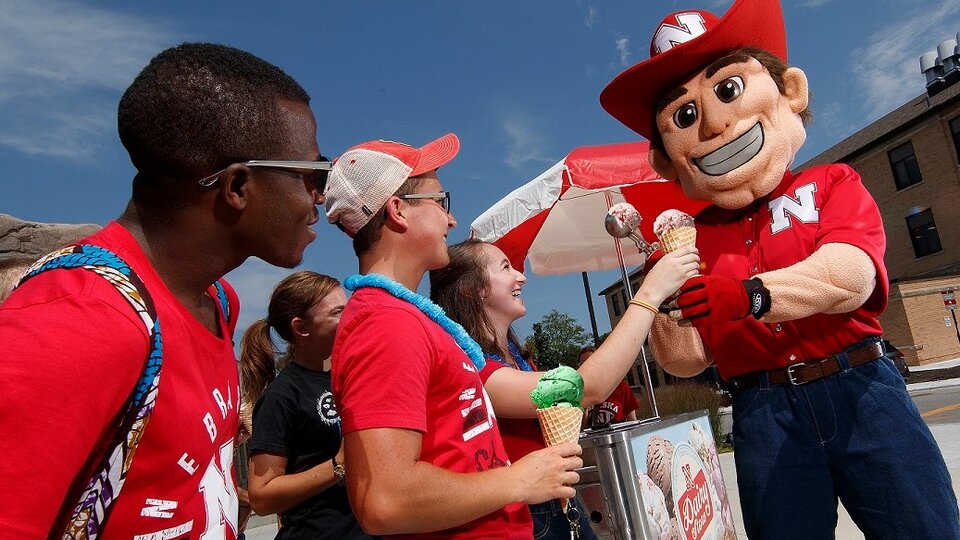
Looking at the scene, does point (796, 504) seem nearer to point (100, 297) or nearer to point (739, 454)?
point (739, 454)

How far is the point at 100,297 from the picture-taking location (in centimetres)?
100

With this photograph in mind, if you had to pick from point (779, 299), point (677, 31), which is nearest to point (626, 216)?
point (779, 299)

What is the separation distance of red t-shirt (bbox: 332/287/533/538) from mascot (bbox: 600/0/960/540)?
2.87ft

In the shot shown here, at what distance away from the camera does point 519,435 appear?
2.66m

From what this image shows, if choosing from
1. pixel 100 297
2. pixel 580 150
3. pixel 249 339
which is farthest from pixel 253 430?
pixel 580 150

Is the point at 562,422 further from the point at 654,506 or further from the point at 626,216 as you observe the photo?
the point at 654,506

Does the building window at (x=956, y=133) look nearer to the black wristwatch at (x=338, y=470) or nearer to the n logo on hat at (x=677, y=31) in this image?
the n logo on hat at (x=677, y=31)

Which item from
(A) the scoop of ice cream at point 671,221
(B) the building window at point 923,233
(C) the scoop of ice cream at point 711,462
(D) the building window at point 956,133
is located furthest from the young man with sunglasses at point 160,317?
(B) the building window at point 923,233

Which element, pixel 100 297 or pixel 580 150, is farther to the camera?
pixel 580 150

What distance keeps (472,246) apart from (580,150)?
2.66 meters

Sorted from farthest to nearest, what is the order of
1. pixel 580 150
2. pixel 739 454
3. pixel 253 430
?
pixel 580 150 < pixel 253 430 < pixel 739 454

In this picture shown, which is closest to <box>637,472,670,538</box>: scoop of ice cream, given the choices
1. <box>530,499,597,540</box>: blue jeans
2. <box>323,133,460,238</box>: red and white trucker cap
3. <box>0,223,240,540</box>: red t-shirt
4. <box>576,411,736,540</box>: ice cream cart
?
<box>576,411,736,540</box>: ice cream cart

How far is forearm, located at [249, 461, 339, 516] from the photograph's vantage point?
287cm

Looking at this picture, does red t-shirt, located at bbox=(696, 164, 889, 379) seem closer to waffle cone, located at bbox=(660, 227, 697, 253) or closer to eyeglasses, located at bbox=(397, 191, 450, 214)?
waffle cone, located at bbox=(660, 227, 697, 253)
